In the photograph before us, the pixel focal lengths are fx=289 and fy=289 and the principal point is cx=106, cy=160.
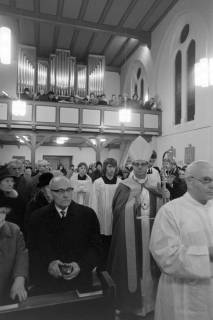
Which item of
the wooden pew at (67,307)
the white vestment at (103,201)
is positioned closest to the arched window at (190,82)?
the white vestment at (103,201)

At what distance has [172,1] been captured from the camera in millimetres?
11234

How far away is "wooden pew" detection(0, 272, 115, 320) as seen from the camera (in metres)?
1.69

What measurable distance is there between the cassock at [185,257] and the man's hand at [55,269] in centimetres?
75

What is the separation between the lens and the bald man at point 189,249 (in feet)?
6.25

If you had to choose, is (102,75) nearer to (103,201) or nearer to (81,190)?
(81,190)

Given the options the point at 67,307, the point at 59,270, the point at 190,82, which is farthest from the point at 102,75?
the point at 67,307

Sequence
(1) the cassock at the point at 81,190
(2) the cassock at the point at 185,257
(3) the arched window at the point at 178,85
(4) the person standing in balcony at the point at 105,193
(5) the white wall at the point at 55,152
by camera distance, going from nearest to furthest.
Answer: (2) the cassock at the point at 185,257 → (4) the person standing in balcony at the point at 105,193 → (1) the cassock at the point at 81,190 → (3) the arched window at the point at 178,85 → (5) the white wall at the point at 55,152

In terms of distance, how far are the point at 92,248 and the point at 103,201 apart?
1.90 meters

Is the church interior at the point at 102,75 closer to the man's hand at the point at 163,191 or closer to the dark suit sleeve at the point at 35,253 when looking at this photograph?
the man's hand at the point at 163,191

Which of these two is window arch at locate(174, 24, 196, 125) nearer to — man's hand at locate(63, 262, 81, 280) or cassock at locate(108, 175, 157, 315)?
cassock at locate(108, 175, 157, 315)

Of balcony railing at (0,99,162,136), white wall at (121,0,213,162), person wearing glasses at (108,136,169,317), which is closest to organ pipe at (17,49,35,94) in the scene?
balcony railing at (0,99,162,136)

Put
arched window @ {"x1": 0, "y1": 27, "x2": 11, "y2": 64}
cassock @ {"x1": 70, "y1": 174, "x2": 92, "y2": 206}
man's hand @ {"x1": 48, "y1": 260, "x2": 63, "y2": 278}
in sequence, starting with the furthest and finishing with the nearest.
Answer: arched window @ {"x1": 0, "y1": 27, "x2": 11, "y2": 64}, cassock @ {"x1": 70, "y1": 174, "x2": 92, "y2": 206}, man's hand @ {"x1": 48, "y1": 260, "x2": 63, "y2": 278}

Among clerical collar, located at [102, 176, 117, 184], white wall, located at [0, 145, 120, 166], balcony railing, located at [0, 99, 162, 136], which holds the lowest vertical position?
clerical collar, located at [102, 176, 117, 184]

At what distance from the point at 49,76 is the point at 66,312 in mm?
15031
